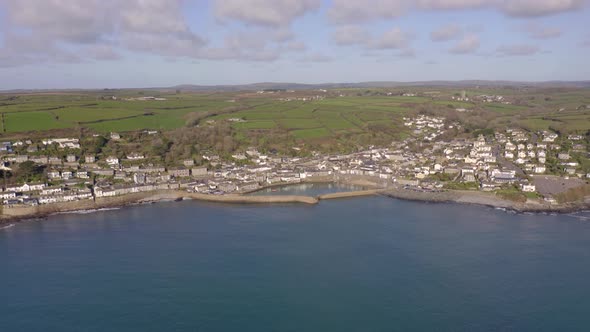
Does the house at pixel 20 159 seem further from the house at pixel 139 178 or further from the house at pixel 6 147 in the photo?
the house at pixel 139 178

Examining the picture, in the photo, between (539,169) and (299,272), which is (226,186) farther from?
(539,169)

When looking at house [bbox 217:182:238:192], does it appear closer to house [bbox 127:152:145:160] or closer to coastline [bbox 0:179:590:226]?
coastline [bbox 0:179:590:226]

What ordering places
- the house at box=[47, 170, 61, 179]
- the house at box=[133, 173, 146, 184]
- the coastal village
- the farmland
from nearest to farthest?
the coastal village
the house at box=[47, 170, 61, 179]
the house at box=[133, 173, 146, 184]
the farmland

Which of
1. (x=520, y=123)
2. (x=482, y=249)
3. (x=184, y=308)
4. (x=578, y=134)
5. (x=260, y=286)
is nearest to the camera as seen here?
(x=184, y=308)

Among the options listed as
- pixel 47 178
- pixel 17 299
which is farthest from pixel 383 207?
pixel 47 178

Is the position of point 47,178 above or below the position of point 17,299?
above

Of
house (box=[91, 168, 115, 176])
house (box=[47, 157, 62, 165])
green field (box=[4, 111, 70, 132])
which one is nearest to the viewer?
house (box=[91, 168, 115, 176])

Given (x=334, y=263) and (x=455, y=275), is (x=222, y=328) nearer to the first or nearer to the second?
(x=334, y=263)

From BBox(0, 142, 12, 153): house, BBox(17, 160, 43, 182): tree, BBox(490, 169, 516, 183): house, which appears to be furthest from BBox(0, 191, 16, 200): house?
BBox(490, 169, 516, 183): house
